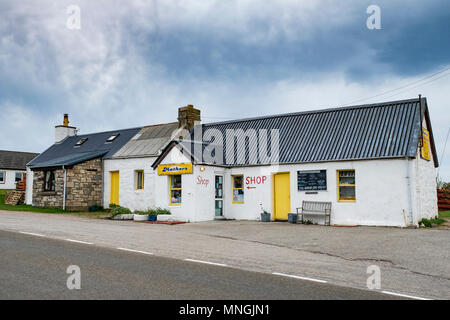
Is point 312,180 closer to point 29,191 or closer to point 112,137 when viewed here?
point 112,137

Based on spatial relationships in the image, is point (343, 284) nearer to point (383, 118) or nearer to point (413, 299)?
point (413, 299)

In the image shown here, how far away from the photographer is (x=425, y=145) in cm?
2106

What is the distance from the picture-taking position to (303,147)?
21.6 metres

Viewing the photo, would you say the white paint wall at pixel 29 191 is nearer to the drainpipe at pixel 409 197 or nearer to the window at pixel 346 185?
the window at pixel 346 185

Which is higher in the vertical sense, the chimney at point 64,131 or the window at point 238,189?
the chimney at point 64,131

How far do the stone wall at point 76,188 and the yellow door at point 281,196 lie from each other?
13.1 meters

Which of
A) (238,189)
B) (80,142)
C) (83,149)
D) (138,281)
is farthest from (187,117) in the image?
(138,281)

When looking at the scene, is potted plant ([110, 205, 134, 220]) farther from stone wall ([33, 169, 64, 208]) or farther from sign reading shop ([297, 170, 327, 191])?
sign reading shop ([297, 170, 327, 191])

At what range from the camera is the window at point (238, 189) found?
2284 cm

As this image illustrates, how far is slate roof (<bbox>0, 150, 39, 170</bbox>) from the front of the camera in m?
54.7

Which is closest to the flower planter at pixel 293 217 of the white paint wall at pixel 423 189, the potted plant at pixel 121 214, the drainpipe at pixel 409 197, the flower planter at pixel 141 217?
the drainpipe at pixel 409 197

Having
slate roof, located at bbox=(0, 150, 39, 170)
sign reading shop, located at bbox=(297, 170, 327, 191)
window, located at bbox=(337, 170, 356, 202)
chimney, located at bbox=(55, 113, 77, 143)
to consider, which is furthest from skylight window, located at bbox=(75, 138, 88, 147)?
slate roof, located at bbox=(0, 150, 39, 170)

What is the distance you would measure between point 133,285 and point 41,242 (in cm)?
606

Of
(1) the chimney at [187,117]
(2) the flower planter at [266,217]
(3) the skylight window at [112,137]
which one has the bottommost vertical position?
(2) the flower planter at [266,217]
